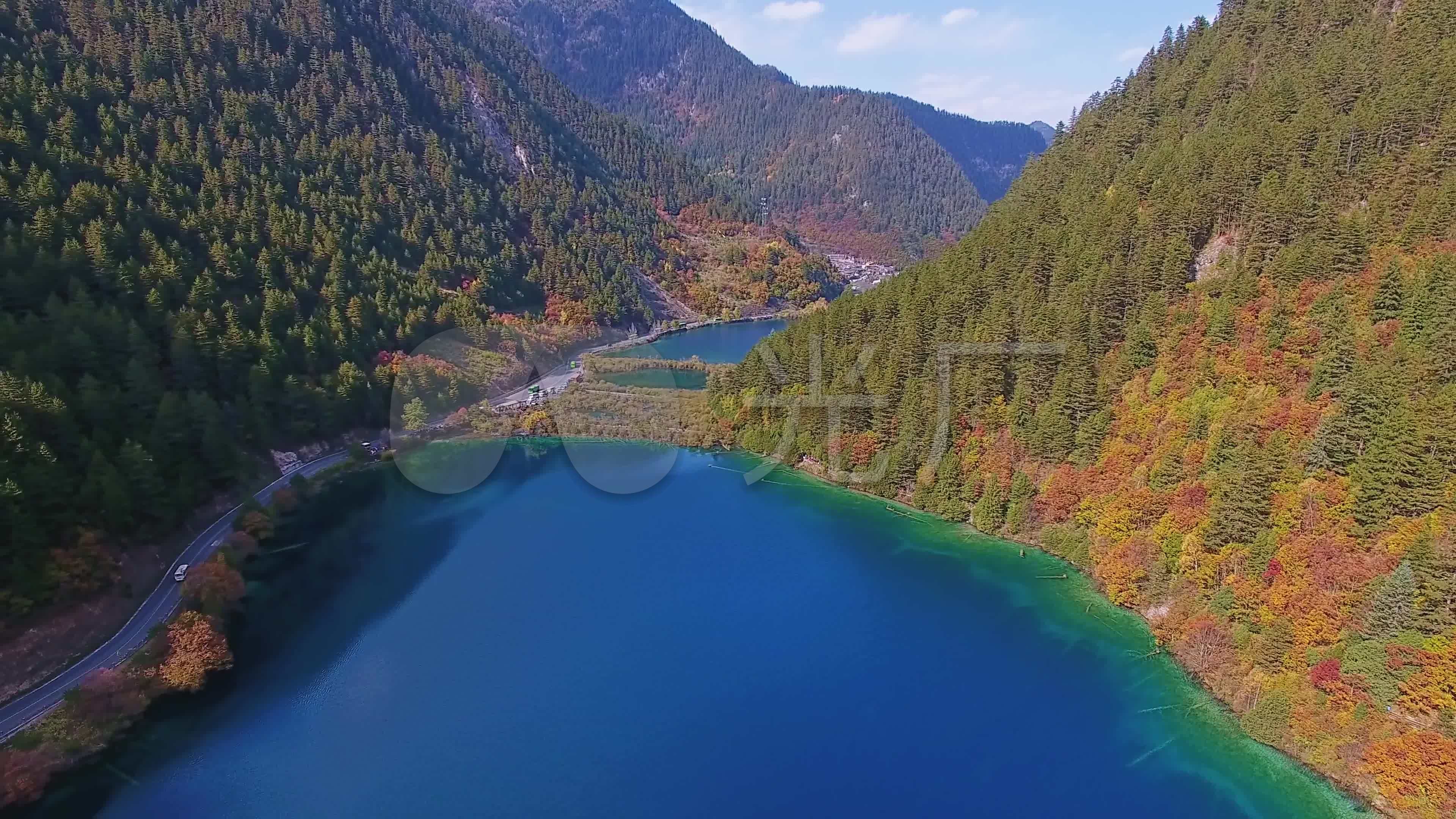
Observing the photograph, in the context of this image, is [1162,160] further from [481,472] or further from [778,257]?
[778,257]

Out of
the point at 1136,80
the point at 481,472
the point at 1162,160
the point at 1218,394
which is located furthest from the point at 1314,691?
the point at 1136,80

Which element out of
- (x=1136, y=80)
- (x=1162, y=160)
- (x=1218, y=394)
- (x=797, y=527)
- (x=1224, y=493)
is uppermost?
(x=1136, y=80)

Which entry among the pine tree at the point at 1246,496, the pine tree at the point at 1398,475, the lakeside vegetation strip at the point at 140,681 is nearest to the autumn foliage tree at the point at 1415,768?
the pine tree at the point at 1398,475

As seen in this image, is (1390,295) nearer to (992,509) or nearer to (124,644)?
(992,509)

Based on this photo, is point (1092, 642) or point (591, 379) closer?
point (1092, 642)

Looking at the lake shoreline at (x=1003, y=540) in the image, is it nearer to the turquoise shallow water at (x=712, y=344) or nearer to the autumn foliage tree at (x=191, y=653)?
the turquoise shallow water at (x=712, y=344)

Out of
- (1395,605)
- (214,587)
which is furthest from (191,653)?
(1395,605)
